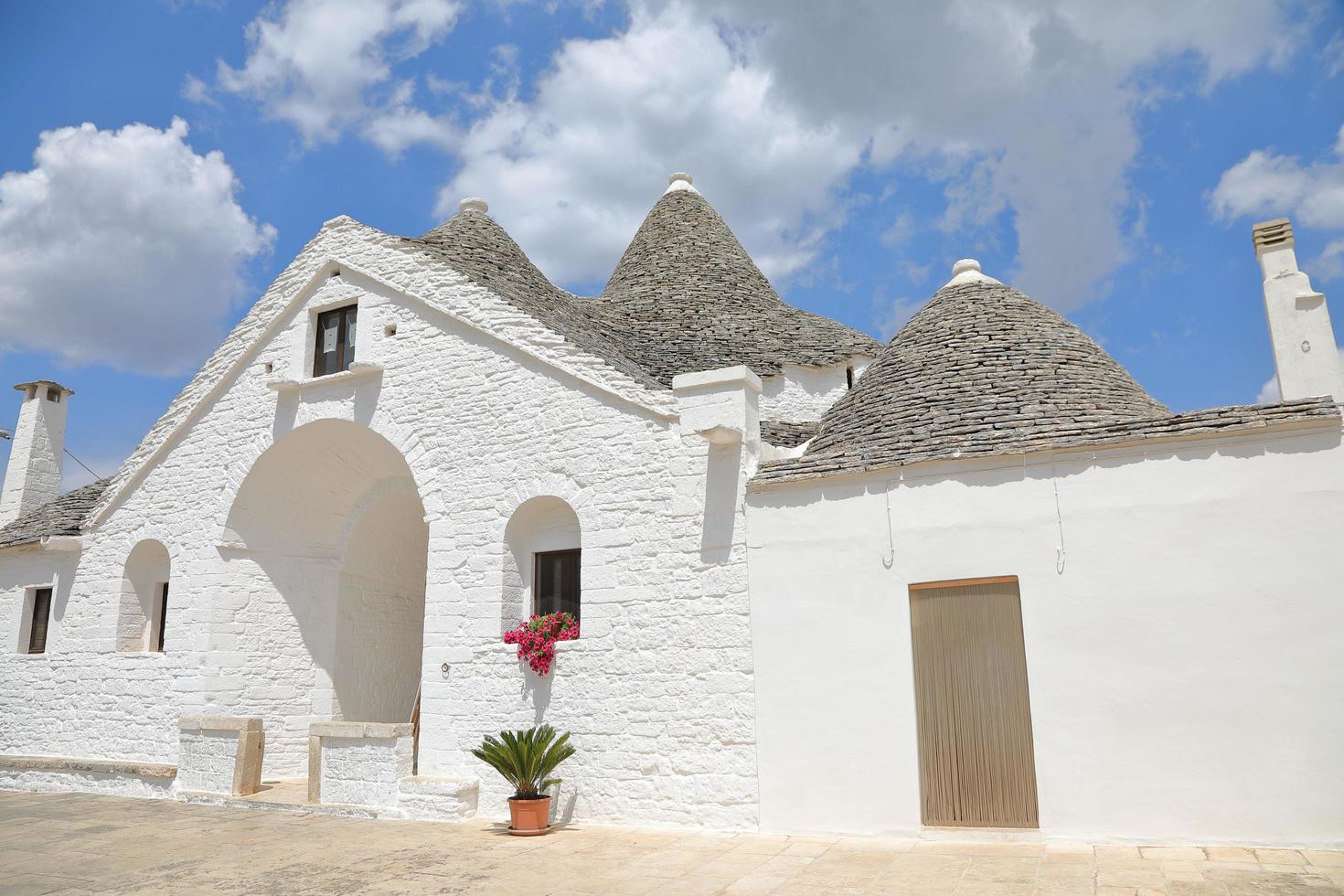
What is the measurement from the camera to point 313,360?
12.3 meters

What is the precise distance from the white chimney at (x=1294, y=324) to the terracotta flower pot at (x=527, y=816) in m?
7.90

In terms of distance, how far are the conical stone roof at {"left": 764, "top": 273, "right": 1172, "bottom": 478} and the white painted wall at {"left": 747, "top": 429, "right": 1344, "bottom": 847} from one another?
0.29 meters

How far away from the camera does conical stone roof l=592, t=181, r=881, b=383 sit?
1512 centimetres

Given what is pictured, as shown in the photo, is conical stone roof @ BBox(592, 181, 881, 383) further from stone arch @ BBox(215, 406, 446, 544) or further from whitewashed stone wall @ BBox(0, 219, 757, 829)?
stone arch @ BBox(215, 406, 446, 544)

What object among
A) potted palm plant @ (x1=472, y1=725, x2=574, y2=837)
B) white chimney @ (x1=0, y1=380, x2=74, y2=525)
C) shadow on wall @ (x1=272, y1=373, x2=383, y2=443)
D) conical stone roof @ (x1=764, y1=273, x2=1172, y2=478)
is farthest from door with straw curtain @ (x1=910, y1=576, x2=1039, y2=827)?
white chimney @ (x1=0, y1=380, x2=74, y2=525)

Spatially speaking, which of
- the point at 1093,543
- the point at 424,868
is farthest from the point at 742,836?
the point at 1093,543

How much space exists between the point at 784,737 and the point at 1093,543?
10.3ft

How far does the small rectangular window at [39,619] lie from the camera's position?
14188 millimetres

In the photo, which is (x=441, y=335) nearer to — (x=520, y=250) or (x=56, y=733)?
(x=520, y=250)

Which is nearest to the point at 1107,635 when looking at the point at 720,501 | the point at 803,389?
the point at 720,501

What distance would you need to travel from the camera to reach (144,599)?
43.9ft

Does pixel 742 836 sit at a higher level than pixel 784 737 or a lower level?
lower

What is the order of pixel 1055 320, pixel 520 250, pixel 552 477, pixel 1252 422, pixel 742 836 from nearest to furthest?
pixel 1252 422, pixel 742 836, pixel 552 477, pixel 1055 320, pixel 520 250

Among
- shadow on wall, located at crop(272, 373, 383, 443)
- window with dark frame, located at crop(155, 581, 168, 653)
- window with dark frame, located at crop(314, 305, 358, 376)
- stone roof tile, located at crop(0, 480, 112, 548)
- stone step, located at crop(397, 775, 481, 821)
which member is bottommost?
stone step, located at crop(397, 775, 481, 821)
